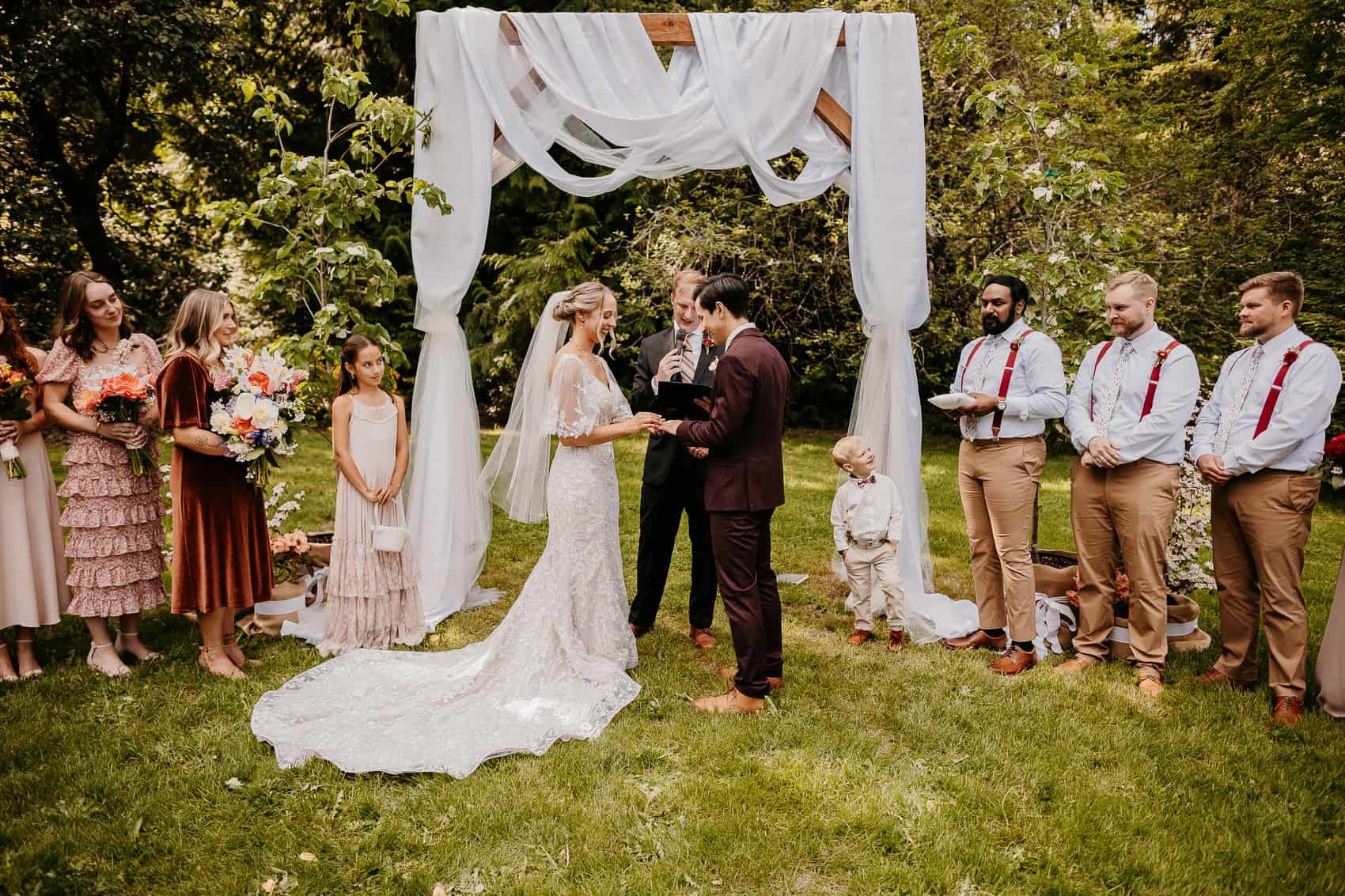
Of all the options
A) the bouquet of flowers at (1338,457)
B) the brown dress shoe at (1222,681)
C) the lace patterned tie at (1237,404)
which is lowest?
the brown dress shoe at (1222,681)

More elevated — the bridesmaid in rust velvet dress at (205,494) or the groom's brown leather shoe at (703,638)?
the bridesmaid in rust velvet dress at (205,494)

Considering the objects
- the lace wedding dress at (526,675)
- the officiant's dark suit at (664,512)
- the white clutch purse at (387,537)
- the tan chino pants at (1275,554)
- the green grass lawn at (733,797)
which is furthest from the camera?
the officiant's dark suit at (664,512)

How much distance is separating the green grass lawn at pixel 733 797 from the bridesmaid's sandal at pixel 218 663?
0.24 ft

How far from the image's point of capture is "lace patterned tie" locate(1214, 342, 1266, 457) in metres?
3.87

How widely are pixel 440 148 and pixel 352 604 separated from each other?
2.77 m

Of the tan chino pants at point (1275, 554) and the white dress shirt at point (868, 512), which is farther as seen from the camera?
the white dress shirt at point (868, 512)

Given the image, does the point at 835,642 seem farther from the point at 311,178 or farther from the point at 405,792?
the point at 311,178

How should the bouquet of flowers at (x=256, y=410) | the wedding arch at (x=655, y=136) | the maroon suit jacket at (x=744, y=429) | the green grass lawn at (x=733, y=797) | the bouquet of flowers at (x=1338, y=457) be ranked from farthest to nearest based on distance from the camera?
the wedding arch at (x=655, y=136) → the bouquet of flowers at (x=256, y=410) → the bouquet of flowers at (x=1338, y=457) → the maroon suit jacket at (x=744, y=429) → the green grass lawn at (x=733, y=797)

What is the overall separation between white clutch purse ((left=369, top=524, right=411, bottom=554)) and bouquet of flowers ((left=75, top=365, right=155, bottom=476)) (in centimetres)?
119

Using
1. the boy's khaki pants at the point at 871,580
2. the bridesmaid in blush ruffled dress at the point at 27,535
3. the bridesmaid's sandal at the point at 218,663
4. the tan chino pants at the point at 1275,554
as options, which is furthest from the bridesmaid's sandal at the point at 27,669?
the tan chino pants at the point at 1275,554

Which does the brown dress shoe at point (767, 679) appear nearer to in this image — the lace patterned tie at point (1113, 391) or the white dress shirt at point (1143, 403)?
the white dress shirt at point (1143, 403)

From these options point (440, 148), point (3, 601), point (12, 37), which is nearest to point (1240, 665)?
point (440, 148)

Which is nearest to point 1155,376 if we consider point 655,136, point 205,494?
point 655,136

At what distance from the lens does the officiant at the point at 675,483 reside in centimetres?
454
